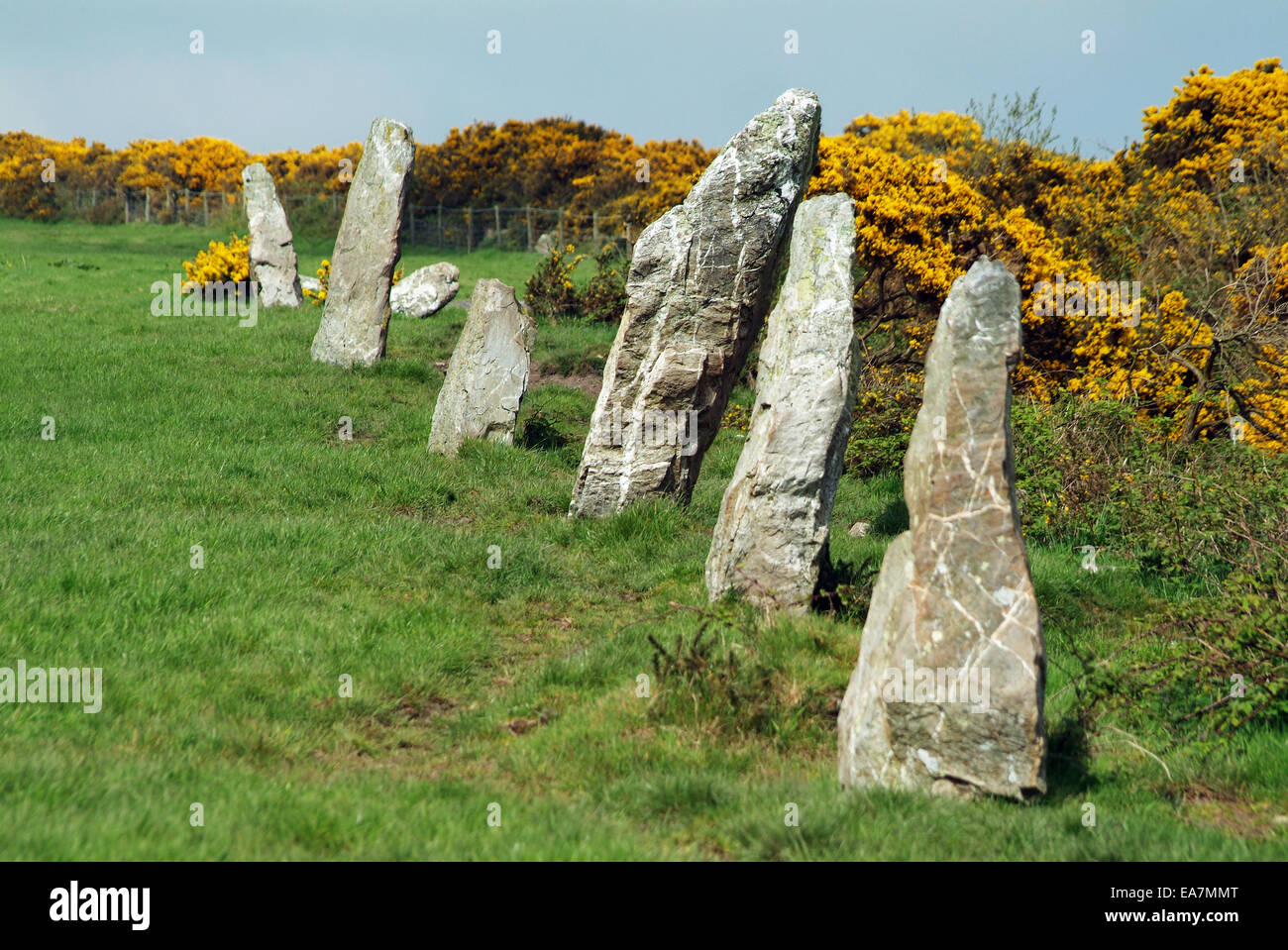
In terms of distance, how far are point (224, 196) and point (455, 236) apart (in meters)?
9.77

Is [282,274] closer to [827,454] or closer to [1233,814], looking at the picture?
[827,454]

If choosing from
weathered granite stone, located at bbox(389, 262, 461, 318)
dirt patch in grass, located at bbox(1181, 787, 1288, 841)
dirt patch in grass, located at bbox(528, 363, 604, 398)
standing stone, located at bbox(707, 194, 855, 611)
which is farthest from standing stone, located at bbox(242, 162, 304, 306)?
dirt patch in grass, located at bbox(1181, 787, 1288, 841)

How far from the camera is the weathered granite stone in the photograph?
20891 mm

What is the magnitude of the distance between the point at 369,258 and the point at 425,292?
16.5 feet

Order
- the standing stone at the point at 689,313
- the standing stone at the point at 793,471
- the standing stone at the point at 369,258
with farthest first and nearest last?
the standing stone at the point at 369,258 → the standing stone at the point at 689,313 → the standing stone at the point at 793,471

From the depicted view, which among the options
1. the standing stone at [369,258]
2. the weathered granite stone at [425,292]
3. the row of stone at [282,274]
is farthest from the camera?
the row of stone at [282,274]

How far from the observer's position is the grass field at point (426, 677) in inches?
176

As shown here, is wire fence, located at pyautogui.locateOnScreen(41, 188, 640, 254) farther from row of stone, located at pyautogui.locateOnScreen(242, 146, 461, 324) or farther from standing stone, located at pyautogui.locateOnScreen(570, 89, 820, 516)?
standing stone, located at pyautogui.locateOnScreen(570, 89, 820, 516)

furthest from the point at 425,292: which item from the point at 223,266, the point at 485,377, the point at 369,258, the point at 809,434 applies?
the point at 809,434

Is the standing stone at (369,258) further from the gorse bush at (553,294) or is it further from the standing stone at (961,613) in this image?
the standing stone at (961,613)

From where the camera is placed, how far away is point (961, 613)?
5.02 meters

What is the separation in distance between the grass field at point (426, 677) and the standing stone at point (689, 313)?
1.93ft

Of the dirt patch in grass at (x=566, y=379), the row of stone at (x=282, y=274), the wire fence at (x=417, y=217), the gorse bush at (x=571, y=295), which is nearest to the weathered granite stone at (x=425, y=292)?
the row of stone at (x=282, y=274)
